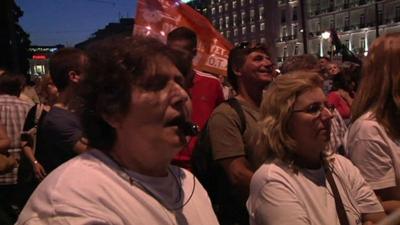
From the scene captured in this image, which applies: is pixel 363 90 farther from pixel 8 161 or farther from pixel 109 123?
pixel 8 161

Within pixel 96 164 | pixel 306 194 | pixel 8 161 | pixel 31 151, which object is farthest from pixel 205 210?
pixel 31 151

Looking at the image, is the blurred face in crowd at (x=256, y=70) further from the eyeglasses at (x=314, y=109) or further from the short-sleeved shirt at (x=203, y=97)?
the eyeglasses at (x=314, y=109)

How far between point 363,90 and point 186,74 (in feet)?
4.98

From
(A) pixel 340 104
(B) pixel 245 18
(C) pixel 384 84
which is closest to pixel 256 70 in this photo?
(C) pixel 384 84

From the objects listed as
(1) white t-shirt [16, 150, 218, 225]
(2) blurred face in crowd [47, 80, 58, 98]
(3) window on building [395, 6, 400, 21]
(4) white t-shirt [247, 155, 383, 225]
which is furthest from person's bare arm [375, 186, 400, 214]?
(3) window on building [395, 6, 400, 21]

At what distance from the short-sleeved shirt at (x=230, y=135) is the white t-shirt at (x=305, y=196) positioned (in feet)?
2.57

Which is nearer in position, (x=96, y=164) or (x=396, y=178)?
(x=96, y=164)

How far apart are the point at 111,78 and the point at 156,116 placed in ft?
0.69

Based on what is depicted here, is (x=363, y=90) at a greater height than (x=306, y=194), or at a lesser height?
greater

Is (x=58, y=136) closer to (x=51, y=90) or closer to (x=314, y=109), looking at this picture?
(x=314, y=109)

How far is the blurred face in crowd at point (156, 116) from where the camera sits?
1.85 metres

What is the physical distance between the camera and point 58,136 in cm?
364

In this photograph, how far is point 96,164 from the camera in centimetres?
184

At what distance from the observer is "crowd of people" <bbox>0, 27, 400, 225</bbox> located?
183 centimetres
